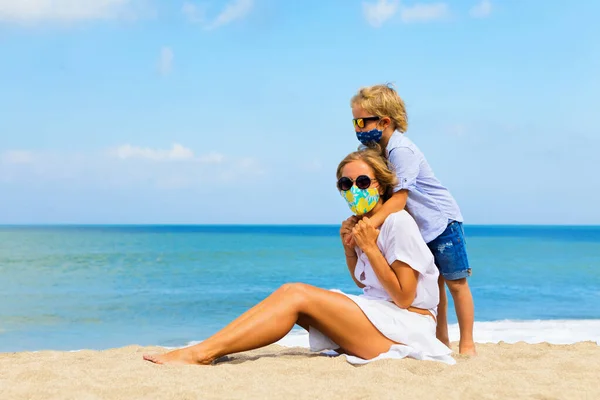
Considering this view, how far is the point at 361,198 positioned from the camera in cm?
439

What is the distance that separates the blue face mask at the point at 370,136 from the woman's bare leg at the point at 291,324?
49.6 inches

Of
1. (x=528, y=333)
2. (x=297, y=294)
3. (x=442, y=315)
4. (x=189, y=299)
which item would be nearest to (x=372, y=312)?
(x=297, y=294)

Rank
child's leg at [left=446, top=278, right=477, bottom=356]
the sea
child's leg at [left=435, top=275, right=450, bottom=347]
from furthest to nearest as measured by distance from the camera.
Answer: the sea, child's leg at [left=435, top=275, right=450, bottom=347], child's leg at [left=446, top=278, right=477, bottom=356]

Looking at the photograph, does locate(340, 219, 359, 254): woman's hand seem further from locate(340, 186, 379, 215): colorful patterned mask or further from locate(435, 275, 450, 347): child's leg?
locate(435, 275, 450, 347): child's leg

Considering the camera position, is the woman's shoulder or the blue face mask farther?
the blue face mask

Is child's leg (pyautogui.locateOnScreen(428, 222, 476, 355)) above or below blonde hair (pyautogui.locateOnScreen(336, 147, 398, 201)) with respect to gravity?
below

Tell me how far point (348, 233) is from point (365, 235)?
29cm

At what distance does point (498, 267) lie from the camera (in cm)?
2725

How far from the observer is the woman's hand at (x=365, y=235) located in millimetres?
4141

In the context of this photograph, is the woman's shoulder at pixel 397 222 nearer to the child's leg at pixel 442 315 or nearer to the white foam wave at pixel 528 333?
the child's leg at pixel 442 315

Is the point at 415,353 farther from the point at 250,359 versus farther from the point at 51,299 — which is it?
the point at 51,299

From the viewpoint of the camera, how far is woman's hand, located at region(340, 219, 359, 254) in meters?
4.41

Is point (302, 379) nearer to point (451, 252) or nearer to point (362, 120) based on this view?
point (451, 252)

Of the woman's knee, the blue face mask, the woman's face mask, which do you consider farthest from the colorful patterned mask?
the woman's knee
